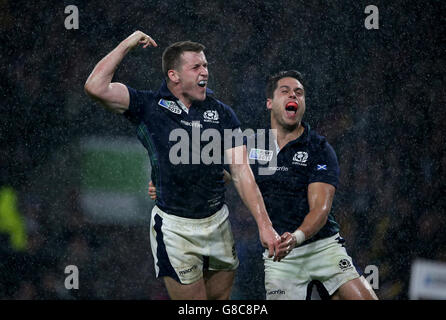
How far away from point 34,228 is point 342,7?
3.26m

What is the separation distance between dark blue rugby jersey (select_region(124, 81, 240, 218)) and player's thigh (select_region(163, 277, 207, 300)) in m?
0.38

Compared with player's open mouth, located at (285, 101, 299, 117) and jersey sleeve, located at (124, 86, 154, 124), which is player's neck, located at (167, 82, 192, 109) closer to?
jersey sleeve, located at (124, 86, 154, 124)

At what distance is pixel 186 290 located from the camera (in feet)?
9.82

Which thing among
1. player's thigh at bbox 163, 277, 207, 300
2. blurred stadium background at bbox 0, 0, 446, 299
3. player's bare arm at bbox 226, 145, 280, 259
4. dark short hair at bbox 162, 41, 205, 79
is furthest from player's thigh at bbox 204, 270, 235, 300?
blurred stadium background at bbox 0, 0, 446, 299

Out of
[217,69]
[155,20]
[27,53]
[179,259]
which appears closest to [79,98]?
[27,53]

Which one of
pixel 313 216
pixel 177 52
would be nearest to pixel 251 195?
pixel 313 216

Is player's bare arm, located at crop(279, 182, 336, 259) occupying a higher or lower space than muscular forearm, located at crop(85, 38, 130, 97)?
lower

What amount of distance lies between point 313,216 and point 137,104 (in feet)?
3.96

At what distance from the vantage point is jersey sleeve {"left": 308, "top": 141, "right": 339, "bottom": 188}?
10.6 ft

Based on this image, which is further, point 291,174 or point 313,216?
point 291,174

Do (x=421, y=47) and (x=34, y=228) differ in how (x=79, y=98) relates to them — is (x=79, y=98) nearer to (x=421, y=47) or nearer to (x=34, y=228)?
(x=34, y=228)

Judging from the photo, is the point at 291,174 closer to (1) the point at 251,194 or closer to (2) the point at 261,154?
(2) the point at 261,154

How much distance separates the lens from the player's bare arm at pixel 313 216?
3.02m

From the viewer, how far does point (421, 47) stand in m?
4.57
